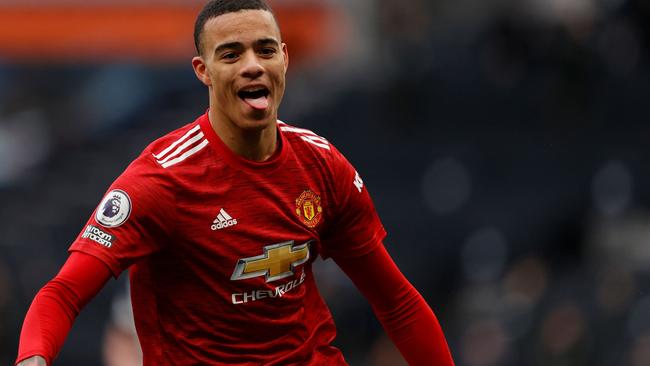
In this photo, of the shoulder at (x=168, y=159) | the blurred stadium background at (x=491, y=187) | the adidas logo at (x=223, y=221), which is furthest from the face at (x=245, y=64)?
the blurred stadium background at (x=491, y=187)

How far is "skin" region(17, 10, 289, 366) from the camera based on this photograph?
5.32 m

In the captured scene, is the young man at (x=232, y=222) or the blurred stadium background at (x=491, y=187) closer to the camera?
the young man at (x=232, y=222)

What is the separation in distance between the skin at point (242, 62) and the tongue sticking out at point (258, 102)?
0.02 meters

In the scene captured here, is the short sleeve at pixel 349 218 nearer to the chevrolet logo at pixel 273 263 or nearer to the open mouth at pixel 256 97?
the chevrolet logo at pixel 273 263

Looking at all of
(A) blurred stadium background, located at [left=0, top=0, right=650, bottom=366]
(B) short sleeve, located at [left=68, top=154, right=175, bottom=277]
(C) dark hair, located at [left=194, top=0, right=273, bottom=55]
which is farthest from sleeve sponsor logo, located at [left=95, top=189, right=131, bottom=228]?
(A) blurred stadium background, located at [left=0, top=0, right=650, bottom=366]

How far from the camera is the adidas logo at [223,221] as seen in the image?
5395 millimetres

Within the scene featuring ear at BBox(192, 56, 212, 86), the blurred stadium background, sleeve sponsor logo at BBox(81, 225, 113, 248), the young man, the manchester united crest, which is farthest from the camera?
the blurred stadium background

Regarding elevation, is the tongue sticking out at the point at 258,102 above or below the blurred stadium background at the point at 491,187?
above

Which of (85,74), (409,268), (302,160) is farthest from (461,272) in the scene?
(85,74)

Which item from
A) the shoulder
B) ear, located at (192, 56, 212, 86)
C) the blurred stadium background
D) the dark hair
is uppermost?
the dark hair

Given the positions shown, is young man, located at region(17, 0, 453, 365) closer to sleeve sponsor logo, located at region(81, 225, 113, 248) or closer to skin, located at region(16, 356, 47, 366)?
sleeve sponsor logo, located at region(81, 225, 113, 248)

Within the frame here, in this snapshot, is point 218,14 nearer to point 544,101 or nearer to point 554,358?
point 554,358

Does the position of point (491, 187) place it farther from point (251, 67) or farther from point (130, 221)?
point (130, 221)

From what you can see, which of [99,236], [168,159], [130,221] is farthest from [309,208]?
[99,236]
